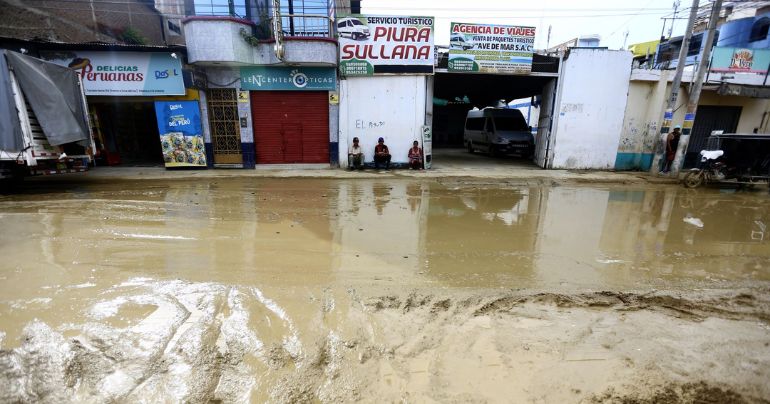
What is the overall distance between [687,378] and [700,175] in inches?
404

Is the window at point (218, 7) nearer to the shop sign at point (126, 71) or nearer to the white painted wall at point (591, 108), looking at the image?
the shop sign at point (126, 71)

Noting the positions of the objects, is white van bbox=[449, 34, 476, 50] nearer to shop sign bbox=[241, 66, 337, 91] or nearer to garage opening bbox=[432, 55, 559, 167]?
garage opening bbox=[432, 55, 559, 167]

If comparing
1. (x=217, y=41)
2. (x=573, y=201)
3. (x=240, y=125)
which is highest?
(x=217, y=41)

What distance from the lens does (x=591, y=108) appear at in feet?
41.6

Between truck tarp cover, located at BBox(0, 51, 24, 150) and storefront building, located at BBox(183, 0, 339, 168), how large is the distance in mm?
4572

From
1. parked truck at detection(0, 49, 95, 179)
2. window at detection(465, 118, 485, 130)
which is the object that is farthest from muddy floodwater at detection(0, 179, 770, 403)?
window at detection(465, 118, 485, 130)

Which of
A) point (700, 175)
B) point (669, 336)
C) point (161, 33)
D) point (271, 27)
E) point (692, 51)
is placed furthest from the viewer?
point (692, 51)

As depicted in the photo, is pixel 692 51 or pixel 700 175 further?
pixel 692 51

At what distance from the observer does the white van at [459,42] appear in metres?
11.9

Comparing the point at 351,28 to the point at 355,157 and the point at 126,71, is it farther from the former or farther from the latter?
the point at 126,71

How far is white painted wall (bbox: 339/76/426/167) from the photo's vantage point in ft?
39.8

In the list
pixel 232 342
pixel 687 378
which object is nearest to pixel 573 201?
pixel 687 378

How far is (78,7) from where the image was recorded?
47.8 ft

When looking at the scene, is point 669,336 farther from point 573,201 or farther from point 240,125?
point 240,125
